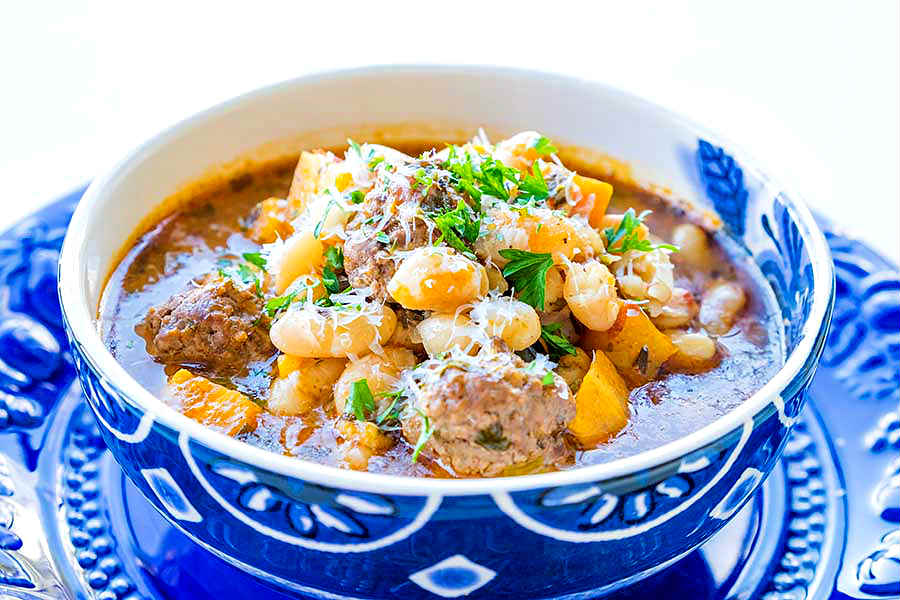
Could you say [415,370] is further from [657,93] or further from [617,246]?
[657,93]

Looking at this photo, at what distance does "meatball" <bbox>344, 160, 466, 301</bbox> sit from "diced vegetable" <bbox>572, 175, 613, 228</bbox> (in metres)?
0.46

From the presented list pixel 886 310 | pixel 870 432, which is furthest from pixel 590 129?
pixel 870 432

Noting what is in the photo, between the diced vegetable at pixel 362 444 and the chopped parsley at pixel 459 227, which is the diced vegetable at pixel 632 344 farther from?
the diced vegetable at pixel 362 444

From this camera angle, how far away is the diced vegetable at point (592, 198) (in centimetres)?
262

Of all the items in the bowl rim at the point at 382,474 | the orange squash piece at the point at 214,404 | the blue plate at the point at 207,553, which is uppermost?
the bowl rim at the point at 382,474

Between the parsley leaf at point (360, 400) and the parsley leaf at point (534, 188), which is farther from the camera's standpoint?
the parsley leaf at point (534, 188)

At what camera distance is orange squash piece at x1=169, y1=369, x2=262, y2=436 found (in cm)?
211

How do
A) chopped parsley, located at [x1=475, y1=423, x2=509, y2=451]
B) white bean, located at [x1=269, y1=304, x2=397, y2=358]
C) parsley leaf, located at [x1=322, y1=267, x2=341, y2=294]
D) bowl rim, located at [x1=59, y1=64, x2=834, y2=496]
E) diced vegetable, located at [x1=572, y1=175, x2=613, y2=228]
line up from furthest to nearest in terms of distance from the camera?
diced vegetable, located at [x1=572, y1=175, x2=613, y2=228], parsley leaf, located at [x1=322, y1=267, x2=341, y2=294], white bean, located at [x1=269, y1=304, x2=397, y2=358], chopped parsley, located at [x1=475, y1=423, x2=509, y2=451], bowl rim, located at [x1=59, y1=64, x2=834, y2=496]

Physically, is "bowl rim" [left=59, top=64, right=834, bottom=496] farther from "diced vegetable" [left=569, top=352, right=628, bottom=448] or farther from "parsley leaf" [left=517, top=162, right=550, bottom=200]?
"parsley leaf" [left=517, top=162, right=550, bottom=200]

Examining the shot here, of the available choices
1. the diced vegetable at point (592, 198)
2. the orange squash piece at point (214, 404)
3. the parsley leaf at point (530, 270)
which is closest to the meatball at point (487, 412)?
the parsley leaf at point (530, 270)

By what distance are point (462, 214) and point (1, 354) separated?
114 centimetres

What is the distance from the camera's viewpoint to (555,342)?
2.18 m

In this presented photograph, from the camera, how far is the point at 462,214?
218 centimetres

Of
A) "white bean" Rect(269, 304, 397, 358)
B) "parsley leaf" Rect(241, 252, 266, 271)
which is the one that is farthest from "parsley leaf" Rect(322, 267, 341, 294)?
"parsley leaf" Rect(241, 252, 266, 271)
